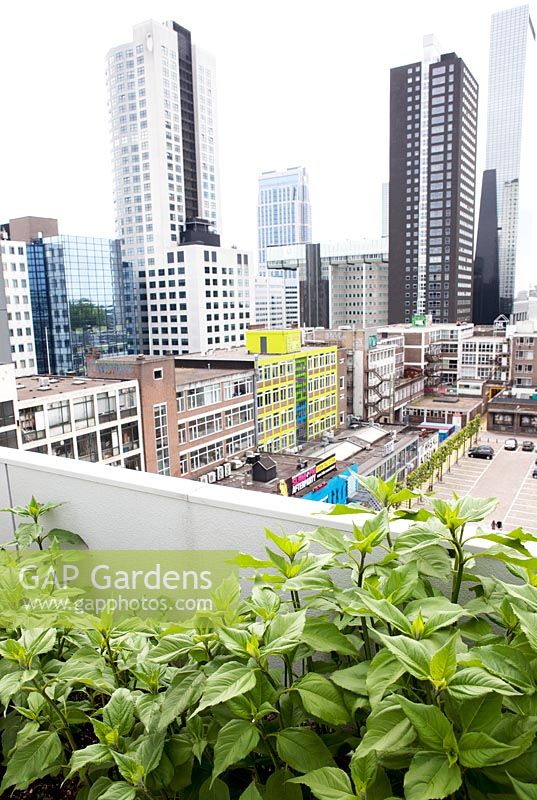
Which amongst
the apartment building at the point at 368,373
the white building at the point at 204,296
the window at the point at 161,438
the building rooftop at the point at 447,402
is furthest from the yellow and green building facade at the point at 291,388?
the white building at the point at 204,296

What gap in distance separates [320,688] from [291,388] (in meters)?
17.5

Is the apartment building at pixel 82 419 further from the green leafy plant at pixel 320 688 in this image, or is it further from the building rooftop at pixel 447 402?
the building rooftop at pixel 447 402

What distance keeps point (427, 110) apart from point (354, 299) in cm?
1396

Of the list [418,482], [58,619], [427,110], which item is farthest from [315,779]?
[427,110]

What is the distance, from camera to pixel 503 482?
761 inches

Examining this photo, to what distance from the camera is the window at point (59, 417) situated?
36.5 ft

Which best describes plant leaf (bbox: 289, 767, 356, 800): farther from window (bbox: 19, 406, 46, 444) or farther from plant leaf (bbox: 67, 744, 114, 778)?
window (bbox: 19, 406, 46, 444)

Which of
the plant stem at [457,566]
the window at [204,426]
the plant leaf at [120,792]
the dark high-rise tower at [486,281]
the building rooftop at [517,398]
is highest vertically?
the dark high-rise tower at [486,281]

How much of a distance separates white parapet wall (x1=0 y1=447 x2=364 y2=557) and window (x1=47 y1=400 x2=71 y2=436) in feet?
31.8

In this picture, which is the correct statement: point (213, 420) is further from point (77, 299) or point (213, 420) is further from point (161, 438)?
point (77, 299)

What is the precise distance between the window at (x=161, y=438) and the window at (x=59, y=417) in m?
2.13

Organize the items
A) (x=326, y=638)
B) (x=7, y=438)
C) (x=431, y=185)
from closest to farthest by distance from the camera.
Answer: (x=326, y=638)
(x=7, y=438)
(x=431, y=185)

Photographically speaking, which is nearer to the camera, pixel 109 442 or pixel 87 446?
pixel 87 446

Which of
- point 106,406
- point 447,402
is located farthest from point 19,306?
point 447,402
